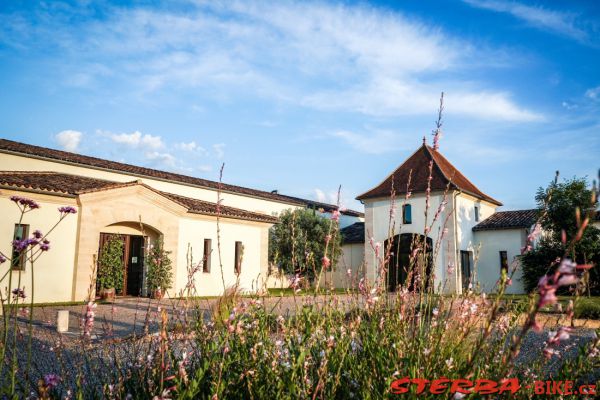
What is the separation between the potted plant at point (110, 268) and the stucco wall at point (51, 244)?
107cm

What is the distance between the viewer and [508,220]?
2530cm

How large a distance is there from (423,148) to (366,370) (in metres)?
27.7

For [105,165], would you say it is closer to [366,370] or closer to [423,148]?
[423,148]

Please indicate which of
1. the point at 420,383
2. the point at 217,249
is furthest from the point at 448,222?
the point at 420,383

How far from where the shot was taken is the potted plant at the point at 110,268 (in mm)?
16391

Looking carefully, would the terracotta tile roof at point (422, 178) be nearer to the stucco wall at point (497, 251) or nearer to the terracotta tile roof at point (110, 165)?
the stucco wall at point (497, 251)

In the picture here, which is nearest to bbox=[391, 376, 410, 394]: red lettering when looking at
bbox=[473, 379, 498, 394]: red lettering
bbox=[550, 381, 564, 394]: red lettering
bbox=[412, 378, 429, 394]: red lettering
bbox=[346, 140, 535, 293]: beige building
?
bbox=[412, 378, 429, 394]: red lettering

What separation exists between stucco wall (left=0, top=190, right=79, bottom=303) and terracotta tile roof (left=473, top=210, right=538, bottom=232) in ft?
72.7

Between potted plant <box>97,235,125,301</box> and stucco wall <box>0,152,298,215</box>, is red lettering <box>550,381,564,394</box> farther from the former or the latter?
potted plant <box>97,235,125,301</box>

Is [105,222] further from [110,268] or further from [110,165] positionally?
[110,165]

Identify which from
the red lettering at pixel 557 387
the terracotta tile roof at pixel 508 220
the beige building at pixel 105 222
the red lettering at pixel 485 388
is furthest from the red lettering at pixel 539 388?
the terracotta tile roof at pixel 508 220

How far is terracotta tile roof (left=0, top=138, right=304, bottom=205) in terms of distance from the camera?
20844 millimetres

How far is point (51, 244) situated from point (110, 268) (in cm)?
251

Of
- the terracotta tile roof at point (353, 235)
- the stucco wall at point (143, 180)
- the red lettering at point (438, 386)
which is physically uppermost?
the stucco wall at point (143, 180)
